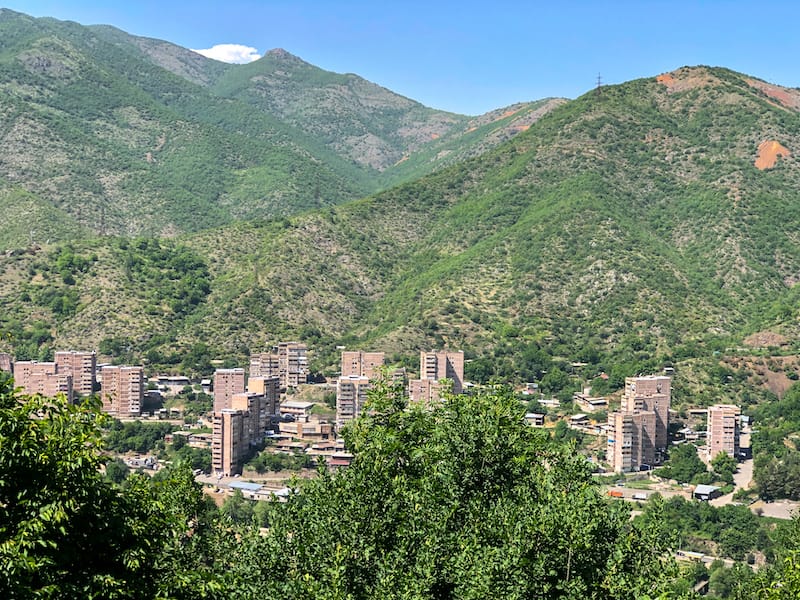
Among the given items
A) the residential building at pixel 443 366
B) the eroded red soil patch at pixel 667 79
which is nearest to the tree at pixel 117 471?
the residential building at pixel 443 366

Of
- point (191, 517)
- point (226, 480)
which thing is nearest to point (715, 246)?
point (226, 480)

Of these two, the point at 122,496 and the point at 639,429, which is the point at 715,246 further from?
the point at 122,496

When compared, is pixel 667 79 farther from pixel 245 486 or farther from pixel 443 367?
pixel 245 486

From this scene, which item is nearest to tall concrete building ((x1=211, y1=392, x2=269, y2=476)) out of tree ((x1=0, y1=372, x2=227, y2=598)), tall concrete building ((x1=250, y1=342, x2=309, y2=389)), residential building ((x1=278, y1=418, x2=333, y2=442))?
residential building ((x1=278, y1=418, x2=333, y2=442))

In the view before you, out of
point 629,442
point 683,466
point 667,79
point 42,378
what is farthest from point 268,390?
point 667,79

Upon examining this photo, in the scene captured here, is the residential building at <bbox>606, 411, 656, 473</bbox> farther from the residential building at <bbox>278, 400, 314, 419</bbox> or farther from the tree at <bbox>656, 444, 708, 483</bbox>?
the residential building at <bbox>278, 400, 314, 419</bbox>

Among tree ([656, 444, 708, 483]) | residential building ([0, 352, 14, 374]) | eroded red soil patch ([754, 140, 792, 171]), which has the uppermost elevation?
eroded red soil patch ([754, 140, 792, 171])
